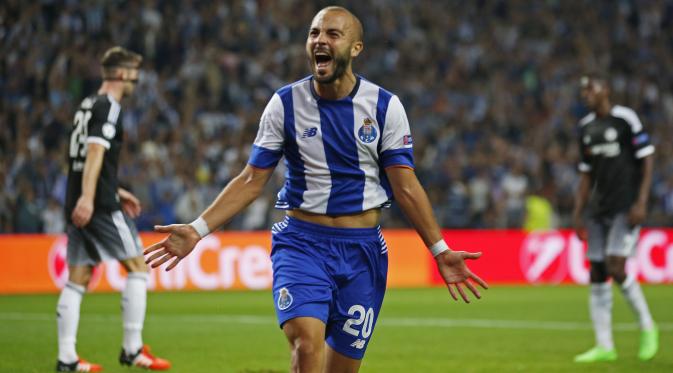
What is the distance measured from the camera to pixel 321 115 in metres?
5.87

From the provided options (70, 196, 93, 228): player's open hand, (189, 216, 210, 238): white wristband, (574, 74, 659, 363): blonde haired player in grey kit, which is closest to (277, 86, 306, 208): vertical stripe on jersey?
(189, 216, 210, 238): white wristband

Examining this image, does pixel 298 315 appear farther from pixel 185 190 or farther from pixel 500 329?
pixel 185 190

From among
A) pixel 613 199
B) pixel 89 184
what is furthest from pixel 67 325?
pixel 613 199

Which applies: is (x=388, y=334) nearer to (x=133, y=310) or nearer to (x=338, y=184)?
(x=133, y=310)

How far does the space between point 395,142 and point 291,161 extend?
0.58 metres

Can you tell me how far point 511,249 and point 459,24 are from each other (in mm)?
8897

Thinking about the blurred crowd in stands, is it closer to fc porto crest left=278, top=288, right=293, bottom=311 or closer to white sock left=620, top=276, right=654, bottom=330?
white sock left=620, top=276, right=654, bottom=330

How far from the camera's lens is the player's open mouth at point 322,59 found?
5.71m

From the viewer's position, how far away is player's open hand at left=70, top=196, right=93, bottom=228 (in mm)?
8328

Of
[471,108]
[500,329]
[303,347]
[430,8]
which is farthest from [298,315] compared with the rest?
[430,8]

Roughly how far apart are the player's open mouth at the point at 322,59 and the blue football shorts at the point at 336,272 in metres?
0.86

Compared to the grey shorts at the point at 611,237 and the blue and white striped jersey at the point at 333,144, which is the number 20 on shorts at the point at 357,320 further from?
the grey shorts at the point at 611,237

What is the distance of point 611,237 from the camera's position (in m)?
10.2

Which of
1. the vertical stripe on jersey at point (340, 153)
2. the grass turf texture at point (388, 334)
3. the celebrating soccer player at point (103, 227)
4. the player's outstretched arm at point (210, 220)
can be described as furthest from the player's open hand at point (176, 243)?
the grass turf texture at point (388, 334)
